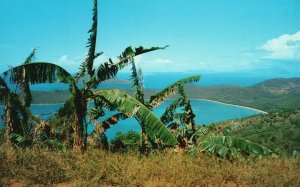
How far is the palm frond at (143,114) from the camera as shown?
7.45 metres

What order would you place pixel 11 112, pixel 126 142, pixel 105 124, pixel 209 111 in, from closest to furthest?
pixel 11 112 → pixel 105 124 → pixel 126 142 → pixel 209 111

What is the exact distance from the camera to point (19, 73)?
8.16 meters

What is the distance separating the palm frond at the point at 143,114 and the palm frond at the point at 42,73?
1324 mm

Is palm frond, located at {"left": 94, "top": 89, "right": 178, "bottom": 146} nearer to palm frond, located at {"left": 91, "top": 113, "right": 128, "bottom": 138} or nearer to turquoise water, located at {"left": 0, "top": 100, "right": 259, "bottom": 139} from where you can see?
palm frond, located at {"left": 91, "top": 113, "right": 128, "bottom": 138}

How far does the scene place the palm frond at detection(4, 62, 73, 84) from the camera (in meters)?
7.93

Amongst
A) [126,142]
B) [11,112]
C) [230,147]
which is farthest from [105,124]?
[230,147]

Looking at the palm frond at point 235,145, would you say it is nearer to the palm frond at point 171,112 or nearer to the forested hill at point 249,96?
the palm frond at point 171,112

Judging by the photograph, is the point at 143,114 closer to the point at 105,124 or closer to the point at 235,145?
the point at 105,124

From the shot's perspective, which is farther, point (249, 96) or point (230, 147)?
point (249, 96)

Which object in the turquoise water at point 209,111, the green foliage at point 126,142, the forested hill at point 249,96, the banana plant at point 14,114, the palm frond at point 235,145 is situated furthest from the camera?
the forested hill at point 249,96

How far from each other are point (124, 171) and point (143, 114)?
82.3 inches

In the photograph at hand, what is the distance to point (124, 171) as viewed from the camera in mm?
5543

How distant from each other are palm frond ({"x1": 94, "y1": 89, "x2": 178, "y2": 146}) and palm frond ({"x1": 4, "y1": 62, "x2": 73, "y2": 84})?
52.1 inches

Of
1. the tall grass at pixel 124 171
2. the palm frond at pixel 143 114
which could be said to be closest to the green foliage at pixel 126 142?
the palm frond at pixel 143 114
